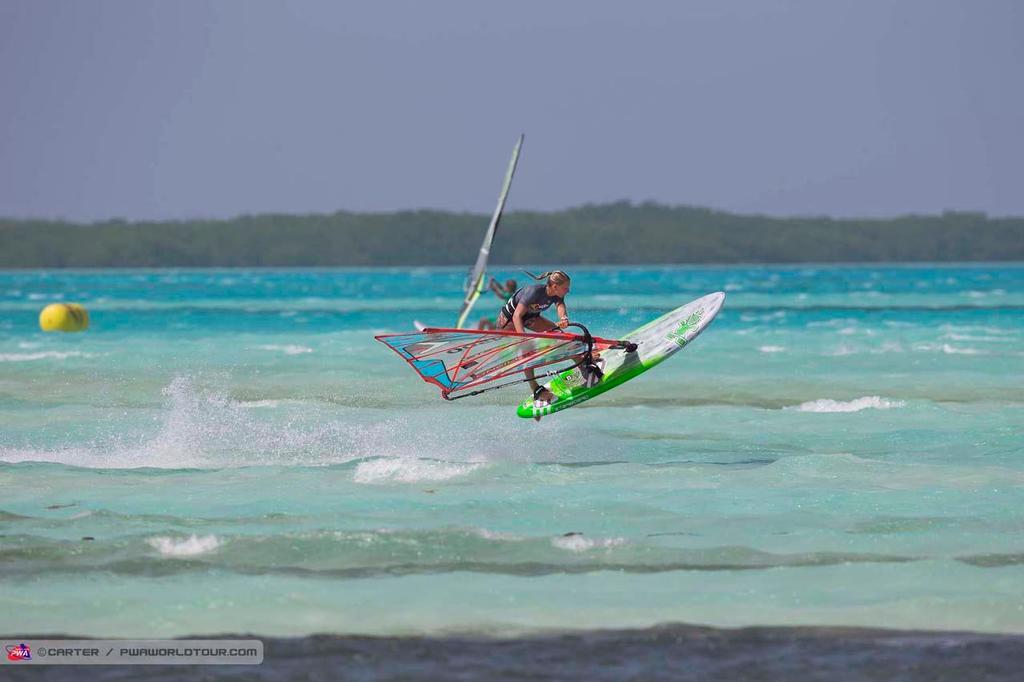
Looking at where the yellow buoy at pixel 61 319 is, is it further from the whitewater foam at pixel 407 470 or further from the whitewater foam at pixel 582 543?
the whitewater foam at pixel 582 543

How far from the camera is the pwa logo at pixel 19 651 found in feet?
26.1

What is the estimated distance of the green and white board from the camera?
13875 mm

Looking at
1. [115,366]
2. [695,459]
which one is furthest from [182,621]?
[115,366]

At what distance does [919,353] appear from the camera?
99.8ft

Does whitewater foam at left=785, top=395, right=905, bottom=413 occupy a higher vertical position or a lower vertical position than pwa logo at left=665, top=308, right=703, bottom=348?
lower

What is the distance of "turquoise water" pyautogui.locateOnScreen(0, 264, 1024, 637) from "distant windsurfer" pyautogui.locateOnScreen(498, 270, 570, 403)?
1.82ft

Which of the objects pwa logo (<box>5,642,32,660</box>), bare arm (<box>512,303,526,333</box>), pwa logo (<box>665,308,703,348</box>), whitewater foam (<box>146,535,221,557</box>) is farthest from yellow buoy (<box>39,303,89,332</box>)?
pwa logo (<box>5,642,32,660</box>)

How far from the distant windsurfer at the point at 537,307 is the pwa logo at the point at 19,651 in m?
6.40

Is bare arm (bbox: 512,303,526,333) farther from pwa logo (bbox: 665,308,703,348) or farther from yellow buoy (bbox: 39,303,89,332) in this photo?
yellow buoy (bbox: 39,303,89,332)

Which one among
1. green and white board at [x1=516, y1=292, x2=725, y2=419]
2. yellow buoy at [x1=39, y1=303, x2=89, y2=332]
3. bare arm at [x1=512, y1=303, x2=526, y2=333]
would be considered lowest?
yellow buoy at [x1=39, y1=303, x2=89, y2=332]

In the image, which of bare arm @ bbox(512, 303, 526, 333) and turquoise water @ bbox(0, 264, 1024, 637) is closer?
turquoise water @ bbox(0, 264, 1024, 637)

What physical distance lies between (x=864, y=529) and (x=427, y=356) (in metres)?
5.04

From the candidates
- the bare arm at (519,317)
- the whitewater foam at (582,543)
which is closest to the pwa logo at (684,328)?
the bare arm at (519,317)

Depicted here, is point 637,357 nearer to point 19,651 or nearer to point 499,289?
point 19,651
